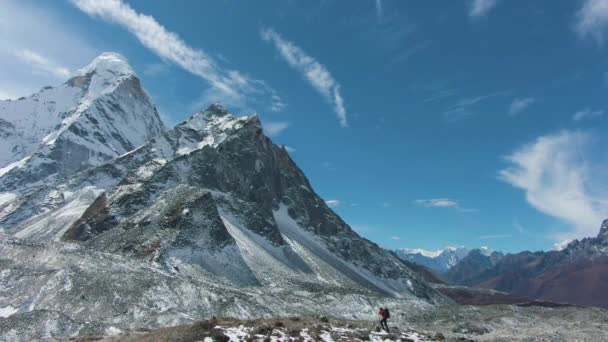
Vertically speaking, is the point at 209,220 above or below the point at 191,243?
above

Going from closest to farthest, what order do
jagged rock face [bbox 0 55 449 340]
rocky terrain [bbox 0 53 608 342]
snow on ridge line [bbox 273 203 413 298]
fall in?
rocky terrain [bbox 0 53 608 342]
jagged rock face [bbox 0 55 449 340]
snow on ridge line [bbox 273 203 413 298]

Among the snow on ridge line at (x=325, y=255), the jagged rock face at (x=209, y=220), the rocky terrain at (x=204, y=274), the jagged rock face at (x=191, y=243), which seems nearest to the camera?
the rocky terrain at (x=204, y=274)

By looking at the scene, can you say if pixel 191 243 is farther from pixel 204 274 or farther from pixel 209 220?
pixel 204 274

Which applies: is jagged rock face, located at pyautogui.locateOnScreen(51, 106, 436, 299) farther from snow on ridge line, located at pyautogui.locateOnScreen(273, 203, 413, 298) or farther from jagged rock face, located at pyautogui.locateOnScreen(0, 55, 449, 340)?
snow on ridge line, located at pyautogui.locateOnScreen(273, 203, 413, 298)

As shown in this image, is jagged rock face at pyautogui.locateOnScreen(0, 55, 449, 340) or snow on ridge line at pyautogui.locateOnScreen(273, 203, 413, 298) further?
snow on ridge line at pyautogui.locateOnScreen(273, 203, 413, 298)

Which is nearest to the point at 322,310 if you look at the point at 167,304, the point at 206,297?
the point at 206,297

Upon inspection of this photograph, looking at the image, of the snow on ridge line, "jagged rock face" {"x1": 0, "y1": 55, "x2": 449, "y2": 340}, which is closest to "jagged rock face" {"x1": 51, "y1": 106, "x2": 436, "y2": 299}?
"jagged rock face" {"x1": 0, "y1": 55, "x2": 449, "y2": 340}

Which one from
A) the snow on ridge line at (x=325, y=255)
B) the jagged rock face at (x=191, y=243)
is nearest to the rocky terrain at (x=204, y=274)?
the jagged rock face at (x=191, y=243)

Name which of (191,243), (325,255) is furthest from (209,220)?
(325,255)

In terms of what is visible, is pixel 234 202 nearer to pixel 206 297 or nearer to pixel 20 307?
pixel 206 297

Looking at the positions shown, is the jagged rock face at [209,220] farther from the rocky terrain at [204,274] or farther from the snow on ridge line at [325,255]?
the snow on ridge line at [325,255]

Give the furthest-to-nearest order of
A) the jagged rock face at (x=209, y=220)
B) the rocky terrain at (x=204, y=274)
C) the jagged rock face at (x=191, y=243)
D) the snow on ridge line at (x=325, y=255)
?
the snow on ridge line at (x=325, y=255) < the jagged rock face at (x=209, y=220) < the jagged rock face at (x=191, y=243) < the rocky terrain at (x=204, y=274)
